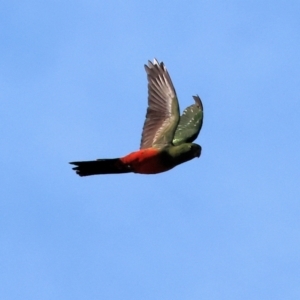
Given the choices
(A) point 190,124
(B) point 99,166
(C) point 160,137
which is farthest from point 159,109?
(B) point 99,166

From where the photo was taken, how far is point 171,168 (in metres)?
18.8

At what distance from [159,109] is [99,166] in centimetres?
239

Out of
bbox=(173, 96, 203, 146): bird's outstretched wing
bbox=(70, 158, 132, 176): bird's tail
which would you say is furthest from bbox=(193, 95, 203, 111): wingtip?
bbox=(70, 158, 132, 176): bird's tail

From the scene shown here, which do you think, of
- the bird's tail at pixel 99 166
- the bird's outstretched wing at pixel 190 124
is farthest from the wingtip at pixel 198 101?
the bird's tail at pixel 99 166

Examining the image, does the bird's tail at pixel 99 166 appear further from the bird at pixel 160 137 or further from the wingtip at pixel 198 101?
the wingtip at pixel 198 101

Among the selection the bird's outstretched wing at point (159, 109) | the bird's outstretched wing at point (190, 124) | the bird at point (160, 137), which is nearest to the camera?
the bird at point (160, 137)

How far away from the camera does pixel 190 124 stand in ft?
70.3

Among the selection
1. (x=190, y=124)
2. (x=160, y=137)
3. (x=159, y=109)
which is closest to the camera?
(x=160, y=137)

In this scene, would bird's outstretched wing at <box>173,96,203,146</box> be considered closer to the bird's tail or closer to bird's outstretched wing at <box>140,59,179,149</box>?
bird's outstretched wing at <box>140,59,179,149</box>

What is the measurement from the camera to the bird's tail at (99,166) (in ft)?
60.7

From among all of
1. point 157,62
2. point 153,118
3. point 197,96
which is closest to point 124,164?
point 153,118

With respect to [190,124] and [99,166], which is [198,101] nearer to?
[190,124]

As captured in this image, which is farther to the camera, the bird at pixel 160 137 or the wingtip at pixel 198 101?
the wingtip at pixel 198 101

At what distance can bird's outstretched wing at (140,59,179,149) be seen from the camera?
19453mm
